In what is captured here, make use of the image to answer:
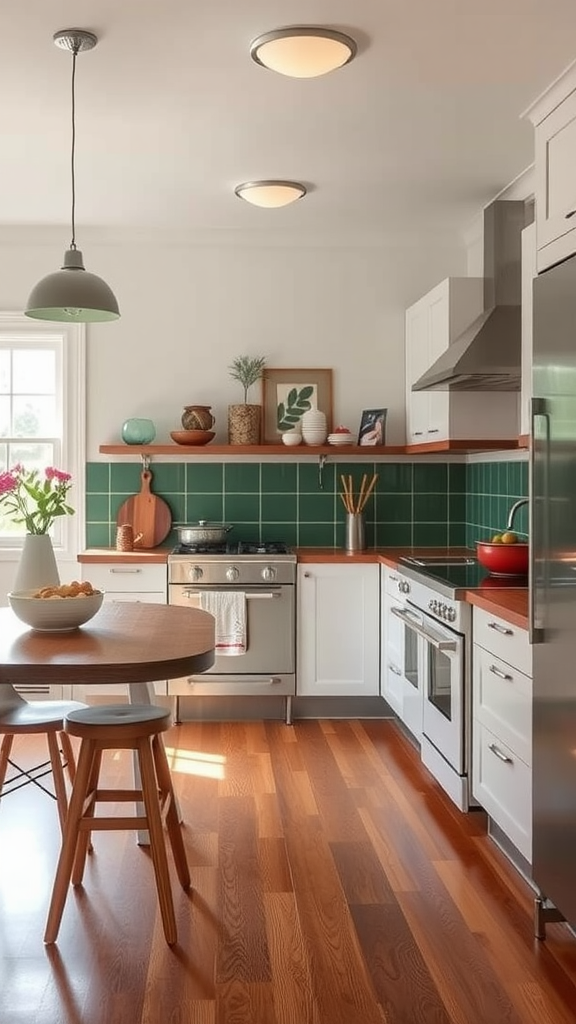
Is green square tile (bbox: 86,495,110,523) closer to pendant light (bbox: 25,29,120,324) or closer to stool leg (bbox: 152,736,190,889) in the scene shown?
pendant light (bbox: 25,29,120,324)

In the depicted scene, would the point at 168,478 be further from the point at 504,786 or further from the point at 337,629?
the point at 504,786

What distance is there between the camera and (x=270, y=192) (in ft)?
15.5

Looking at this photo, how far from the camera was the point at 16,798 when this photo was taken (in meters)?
4.10

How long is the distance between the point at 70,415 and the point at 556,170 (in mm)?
3458

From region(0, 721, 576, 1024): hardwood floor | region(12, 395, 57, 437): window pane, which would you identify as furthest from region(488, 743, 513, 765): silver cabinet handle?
region(12, 395, 57, 437): window pane

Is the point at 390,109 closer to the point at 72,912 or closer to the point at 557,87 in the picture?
the point at 557,87

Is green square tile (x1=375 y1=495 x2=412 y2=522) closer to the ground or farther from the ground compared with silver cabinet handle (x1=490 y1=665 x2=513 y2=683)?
farther from the ground

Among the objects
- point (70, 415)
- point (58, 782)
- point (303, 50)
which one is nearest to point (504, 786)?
point (58, 782)

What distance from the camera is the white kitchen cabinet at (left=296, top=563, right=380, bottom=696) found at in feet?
17.5

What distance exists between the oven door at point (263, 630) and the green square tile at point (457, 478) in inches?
49.6

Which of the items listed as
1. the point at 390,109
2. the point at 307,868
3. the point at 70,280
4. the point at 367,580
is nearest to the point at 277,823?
the point at 307,868

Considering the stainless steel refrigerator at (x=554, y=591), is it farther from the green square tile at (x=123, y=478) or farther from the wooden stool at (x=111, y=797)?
the green square tile at (x=123, y=478)

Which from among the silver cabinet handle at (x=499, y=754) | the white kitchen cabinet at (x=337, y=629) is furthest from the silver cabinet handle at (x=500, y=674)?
the white kitchen cabinet at (x=337, y=629)

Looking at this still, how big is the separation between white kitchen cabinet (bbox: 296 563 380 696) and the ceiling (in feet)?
6.21
